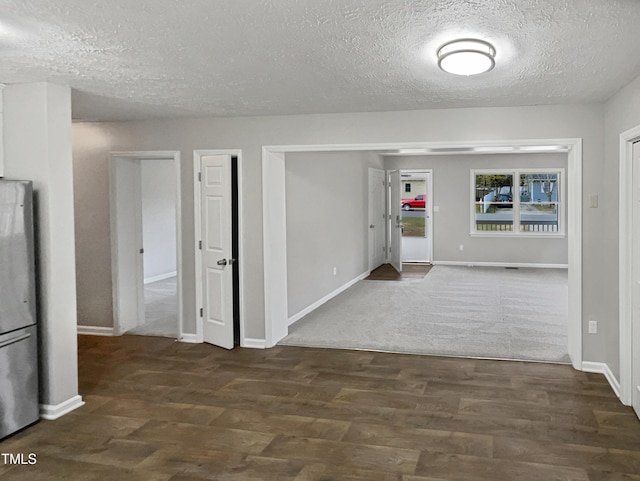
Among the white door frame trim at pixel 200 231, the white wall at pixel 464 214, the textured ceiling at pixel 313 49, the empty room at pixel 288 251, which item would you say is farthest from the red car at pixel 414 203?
the textured ceiling at pixel 313 49

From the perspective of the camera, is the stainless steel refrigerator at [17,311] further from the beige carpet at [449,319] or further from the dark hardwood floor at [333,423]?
the beige carpet at [449,319]

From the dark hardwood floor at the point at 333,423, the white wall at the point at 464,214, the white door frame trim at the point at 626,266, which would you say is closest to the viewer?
the dark hardwood floor at the point at 333,423

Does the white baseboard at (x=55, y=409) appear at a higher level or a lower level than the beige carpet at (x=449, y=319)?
lower

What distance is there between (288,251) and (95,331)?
87.1 inches

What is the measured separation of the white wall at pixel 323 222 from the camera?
6566 millimetres

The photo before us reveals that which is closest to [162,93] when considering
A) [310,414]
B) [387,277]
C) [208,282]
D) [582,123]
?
[208,282]

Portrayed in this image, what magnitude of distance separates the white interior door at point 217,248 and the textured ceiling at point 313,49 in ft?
3.34

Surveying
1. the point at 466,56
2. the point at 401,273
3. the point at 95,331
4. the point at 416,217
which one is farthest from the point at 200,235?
the point at 416,217

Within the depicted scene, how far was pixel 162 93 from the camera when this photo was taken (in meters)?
4.22

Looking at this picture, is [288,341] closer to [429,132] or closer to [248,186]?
[248,186]

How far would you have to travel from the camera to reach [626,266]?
390cm

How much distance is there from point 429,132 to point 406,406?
2.35 m

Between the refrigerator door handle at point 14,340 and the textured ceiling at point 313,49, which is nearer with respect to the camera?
the textured ceiling at point 313,49

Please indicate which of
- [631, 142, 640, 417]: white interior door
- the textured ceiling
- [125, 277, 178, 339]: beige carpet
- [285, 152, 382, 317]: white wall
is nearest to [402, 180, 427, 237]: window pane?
[285, 152, 382, 317]: white wall
